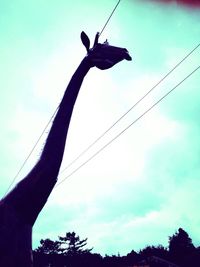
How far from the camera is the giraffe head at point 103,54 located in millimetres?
5487

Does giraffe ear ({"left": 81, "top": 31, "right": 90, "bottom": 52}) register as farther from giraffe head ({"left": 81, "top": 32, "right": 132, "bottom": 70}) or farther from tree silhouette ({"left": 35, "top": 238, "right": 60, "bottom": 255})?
tree silhouette ({"left": 35, "top": 238, "right": 60, "bottom": 255})

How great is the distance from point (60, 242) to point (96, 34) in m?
61.3

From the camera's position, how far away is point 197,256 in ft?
101

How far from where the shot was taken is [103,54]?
566 centimetres

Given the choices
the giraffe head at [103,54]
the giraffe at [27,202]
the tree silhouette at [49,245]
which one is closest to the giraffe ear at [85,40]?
the giraffe head at [103,54]

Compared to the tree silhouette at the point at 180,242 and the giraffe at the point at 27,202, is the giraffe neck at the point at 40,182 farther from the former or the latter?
the tree silhouette at the point at 180,242

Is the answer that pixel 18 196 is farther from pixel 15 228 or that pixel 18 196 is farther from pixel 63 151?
pixel 63 151

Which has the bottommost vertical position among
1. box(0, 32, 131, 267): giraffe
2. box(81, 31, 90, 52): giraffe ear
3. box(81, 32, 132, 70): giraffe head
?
box(0, 32, 131, 267): giraffe

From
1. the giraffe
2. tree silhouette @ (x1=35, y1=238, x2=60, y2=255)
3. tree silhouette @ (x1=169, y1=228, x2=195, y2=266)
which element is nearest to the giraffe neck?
the giraffe

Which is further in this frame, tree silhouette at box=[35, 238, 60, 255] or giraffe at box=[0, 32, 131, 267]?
tree silhouette at box=[35, 238, 60, 255]

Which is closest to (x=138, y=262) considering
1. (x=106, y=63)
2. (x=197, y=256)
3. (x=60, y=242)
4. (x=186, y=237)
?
(x=197, y=256)

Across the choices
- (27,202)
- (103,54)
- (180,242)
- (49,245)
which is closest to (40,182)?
(27,202)

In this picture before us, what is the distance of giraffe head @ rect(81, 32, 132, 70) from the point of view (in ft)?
18.0

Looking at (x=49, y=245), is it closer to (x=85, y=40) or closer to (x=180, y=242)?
(x=180, y=242)
